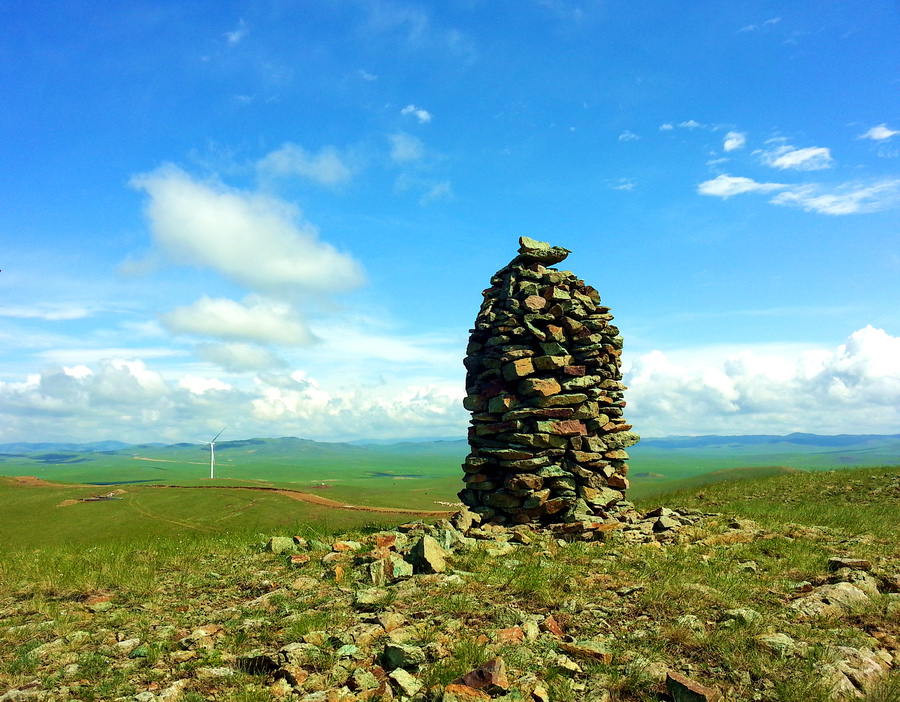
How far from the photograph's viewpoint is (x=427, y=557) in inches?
416

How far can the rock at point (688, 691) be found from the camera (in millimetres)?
5449

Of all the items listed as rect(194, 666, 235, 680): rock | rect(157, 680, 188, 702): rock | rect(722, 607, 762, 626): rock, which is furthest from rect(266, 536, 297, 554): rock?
rect(722, 607, 762, 626): rock

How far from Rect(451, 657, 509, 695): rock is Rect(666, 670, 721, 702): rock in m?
1.79

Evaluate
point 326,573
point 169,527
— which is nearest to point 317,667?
point 326,573

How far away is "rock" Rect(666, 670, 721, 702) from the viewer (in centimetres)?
545

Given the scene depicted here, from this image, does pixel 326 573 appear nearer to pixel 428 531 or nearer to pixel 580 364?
pixel 428 531

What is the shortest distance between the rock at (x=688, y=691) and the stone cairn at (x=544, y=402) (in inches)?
409

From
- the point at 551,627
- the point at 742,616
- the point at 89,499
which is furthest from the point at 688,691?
the point at 89,499

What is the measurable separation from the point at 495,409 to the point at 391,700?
1259 cm

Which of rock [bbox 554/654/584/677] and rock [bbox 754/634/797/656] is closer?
rock [bbox 554/654/584/677]

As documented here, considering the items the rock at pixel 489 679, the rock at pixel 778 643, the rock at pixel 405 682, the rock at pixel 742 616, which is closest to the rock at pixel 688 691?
the rock at pixel 778 643

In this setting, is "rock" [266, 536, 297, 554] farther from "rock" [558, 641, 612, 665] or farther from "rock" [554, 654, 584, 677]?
"rock" [554, 654, 584, 677]

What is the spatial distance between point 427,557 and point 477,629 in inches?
125

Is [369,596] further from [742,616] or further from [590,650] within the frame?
[742,616]
